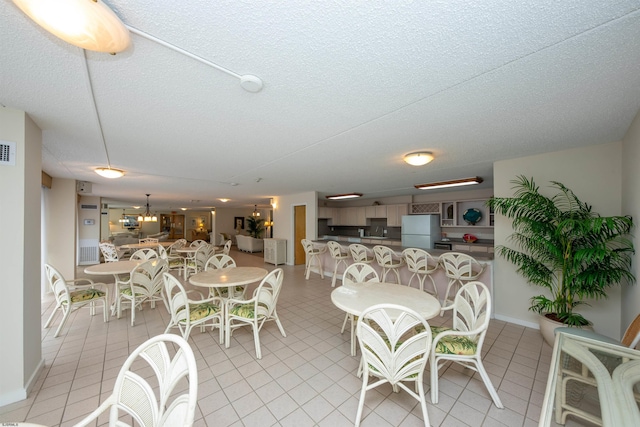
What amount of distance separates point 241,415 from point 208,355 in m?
0.97

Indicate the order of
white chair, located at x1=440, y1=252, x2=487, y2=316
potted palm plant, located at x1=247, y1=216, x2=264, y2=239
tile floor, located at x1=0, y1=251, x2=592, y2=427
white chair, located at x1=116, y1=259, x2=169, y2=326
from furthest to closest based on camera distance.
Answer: potted palm plant, located at x1=247, y1=216, x2=264, y2=239, white chair, located at x1=440, y1=252, x2=487, y2=316, white chair, located at x1=116, y1=259, x2=169, y2=326, tile floor, located at x1=0, y1=251, x2=592, y2=427

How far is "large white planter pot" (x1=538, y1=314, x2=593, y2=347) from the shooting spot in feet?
8.11

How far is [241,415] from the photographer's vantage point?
166cm

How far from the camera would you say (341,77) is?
1.37 metres

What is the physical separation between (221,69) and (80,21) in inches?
22.2

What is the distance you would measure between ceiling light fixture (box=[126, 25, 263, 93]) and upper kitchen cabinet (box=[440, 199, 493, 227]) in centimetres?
607

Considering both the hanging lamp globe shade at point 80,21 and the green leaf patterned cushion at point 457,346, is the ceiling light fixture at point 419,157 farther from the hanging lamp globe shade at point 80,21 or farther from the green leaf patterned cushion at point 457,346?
the hanging lamp globe shade at point 80,21

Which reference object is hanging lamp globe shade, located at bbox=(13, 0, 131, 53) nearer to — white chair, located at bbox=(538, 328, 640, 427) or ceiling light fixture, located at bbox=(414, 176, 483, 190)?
white chair, located at bbox=(538, 328, 640, 427)

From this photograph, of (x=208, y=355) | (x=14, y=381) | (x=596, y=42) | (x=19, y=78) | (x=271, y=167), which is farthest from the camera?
(x=271, y=167)

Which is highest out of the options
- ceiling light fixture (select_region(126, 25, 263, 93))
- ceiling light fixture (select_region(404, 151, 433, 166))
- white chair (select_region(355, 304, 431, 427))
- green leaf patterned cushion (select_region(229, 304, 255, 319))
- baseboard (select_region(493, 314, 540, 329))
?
ceiling light fixture (select_region(126, 25, 263, 93))

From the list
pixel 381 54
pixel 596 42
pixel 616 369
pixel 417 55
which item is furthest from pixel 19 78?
pixel 616 369

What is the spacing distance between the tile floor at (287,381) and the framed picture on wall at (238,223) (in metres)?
10.4

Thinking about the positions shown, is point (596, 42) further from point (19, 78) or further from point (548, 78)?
point (19, 78)

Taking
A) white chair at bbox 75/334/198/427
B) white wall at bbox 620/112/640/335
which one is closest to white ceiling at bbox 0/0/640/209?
white wall at bbox 620/112/640/335
